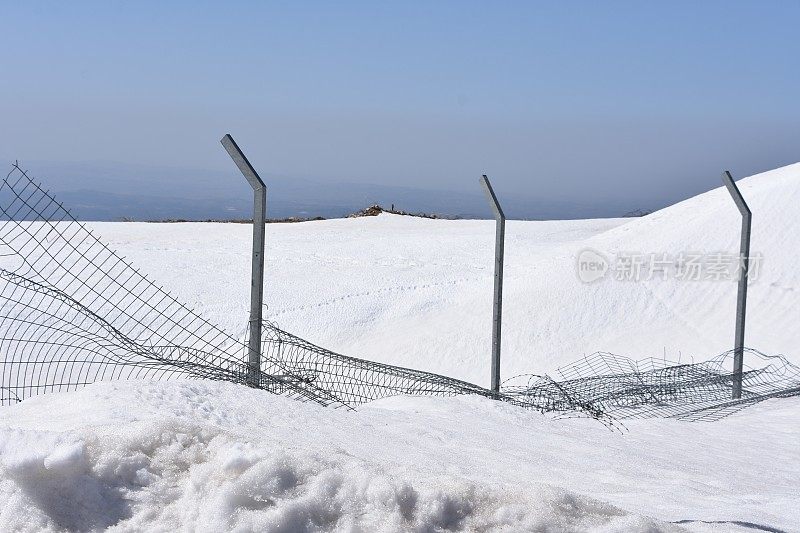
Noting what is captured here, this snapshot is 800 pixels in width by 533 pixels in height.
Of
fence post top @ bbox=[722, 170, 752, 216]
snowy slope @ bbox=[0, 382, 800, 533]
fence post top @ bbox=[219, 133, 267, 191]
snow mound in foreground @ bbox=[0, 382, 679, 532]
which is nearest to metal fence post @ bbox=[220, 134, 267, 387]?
fence post top @ bbox=[219, 133, 267, 191]

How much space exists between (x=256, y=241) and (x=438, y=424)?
153cm

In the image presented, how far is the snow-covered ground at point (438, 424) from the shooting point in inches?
102

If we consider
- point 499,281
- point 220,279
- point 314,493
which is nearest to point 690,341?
point 499,281


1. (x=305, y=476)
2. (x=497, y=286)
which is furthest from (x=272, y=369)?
(x=305, y=476)

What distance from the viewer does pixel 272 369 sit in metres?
8.38

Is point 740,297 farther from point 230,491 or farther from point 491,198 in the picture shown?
point 230,491

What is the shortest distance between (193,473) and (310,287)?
974cm

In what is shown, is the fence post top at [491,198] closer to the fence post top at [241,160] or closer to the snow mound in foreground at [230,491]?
the fence post top at [241,160]

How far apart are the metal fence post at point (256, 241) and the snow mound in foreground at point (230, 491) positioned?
7.20ft

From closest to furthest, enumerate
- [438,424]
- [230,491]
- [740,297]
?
[230,491] → [438,424] → [740,297]

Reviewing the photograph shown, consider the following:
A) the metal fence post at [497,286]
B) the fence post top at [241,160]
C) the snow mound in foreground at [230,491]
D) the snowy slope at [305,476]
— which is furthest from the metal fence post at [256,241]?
the snow mound in foreground at [230,491]

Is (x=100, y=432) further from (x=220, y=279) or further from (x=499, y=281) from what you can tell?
(x=220, y=279)

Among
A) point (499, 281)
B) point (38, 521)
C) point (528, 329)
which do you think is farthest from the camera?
point (528, 329)

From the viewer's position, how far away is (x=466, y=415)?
19.1 ft
